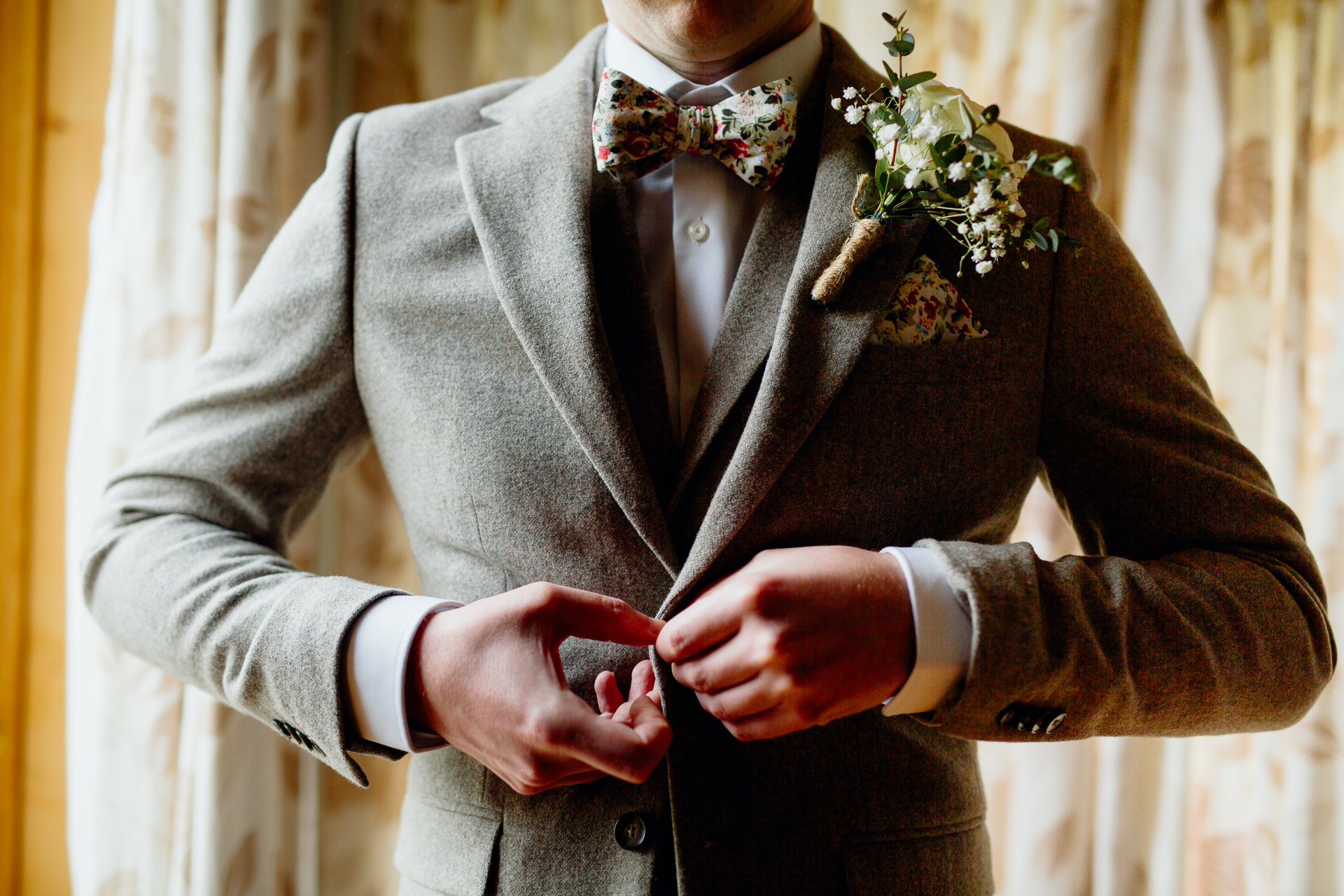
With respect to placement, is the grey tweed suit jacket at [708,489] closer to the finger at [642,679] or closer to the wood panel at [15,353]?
the finger at [642,679]

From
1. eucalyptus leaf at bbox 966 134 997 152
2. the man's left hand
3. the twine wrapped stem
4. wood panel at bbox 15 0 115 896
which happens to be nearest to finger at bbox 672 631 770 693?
the man's left hand

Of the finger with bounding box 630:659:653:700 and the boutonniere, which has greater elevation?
the boutonniere

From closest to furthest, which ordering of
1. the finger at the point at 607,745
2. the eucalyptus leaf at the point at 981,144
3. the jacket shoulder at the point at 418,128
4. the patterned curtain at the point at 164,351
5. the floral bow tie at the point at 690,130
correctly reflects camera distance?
the finger at the point at 607,745, the eucalyptus leaf at the point at 981,144, the floral bow tie at the point at 690,130, the jacket shoulder at the point at 418,128, the patterned curtain at the point at 164,351

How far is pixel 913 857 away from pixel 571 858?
1.13ft

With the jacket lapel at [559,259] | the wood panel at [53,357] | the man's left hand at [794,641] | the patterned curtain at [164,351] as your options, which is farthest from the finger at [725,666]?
the wood panel at [53,357]

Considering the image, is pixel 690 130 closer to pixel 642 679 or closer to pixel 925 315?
pixel 925 315

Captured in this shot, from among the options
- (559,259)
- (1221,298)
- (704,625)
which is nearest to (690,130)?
(559,259)

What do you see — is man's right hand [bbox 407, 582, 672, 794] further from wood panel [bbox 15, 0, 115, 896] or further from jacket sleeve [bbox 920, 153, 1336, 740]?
wood panel [bbox 15, 0, 115, 896]

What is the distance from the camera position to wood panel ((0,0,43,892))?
1.49 metres

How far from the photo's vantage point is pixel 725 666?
78 centimetres

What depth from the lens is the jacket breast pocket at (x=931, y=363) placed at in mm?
898

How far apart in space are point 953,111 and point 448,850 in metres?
0.91

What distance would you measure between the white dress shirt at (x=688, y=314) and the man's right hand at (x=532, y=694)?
4 centimetres

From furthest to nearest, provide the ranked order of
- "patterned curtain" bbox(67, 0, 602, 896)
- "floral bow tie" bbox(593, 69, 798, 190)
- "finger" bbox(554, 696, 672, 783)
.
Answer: "patterned curtain" bbox(67, 0, 602, 896), "floral bow tie" bbox(593, 69, 798, 190), "finger" bbox(554, 696, 672, 783)
